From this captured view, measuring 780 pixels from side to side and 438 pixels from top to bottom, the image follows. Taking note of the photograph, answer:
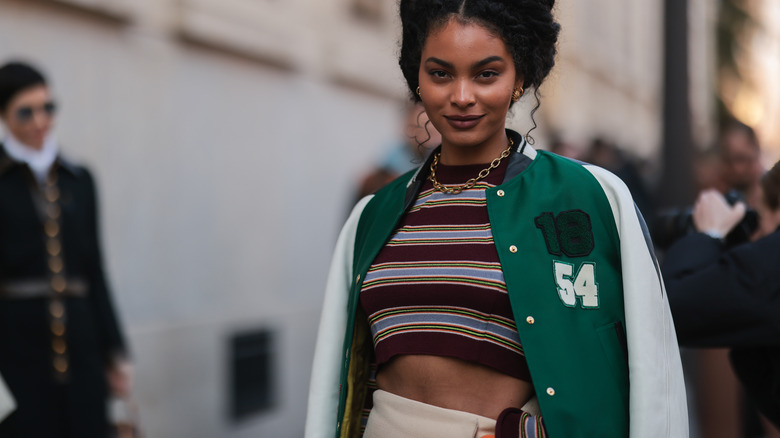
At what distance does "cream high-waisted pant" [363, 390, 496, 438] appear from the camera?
85.1 inches

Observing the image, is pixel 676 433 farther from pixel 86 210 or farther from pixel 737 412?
pixel 737 412

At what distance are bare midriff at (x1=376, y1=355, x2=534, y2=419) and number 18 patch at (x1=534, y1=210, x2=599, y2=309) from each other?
0.76 feet

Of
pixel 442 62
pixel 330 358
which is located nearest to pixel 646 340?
pixel 442 62

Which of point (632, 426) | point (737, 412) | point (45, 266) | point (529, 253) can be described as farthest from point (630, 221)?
point (737, 412)

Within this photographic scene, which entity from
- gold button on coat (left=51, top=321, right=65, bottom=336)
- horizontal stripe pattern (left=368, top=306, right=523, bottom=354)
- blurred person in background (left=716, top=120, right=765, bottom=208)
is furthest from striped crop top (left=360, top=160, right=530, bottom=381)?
blurred person in background (left=716, top=120, right=765, bottom=208)

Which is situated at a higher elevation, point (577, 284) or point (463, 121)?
point (463, 121)

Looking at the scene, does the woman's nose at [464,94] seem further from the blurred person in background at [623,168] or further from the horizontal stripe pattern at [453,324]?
the blurred person in background at [623,168]

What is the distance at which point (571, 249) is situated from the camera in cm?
217

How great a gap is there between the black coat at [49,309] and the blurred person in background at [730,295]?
8.50 ft

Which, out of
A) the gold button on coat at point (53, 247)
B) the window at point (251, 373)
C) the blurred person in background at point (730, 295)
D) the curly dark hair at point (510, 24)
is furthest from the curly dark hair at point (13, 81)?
the window at point (251, 373)

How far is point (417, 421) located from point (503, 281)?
0.38 meters

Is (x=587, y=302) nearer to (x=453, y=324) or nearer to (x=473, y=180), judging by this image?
(x=453, y=324)

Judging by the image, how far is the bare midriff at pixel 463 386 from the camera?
7.18ft

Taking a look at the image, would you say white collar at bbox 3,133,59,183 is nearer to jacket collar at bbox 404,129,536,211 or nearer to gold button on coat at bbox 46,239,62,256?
gold button on coat at bbox 46,239,62,256
